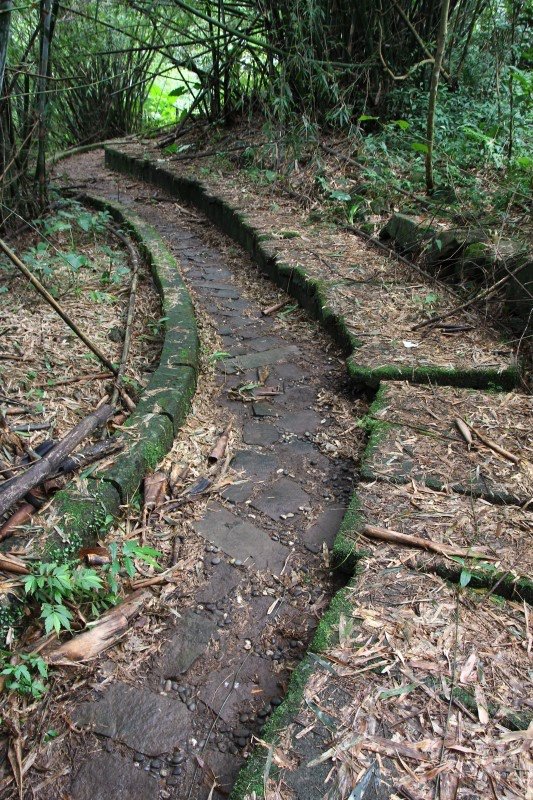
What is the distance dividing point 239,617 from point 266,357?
6.08ft

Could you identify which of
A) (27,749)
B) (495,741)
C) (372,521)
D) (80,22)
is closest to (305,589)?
(372,521)

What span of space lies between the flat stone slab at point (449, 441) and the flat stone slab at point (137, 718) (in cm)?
106

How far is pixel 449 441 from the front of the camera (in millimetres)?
2385

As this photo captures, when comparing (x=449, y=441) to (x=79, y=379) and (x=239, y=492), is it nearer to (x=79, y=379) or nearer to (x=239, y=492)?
(x=239, y=492)

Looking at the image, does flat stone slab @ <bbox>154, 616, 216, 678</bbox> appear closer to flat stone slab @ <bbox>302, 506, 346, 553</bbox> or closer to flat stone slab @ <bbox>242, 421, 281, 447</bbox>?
flat stone slab @ <bbox>302, 506, 346, 553</bbox>

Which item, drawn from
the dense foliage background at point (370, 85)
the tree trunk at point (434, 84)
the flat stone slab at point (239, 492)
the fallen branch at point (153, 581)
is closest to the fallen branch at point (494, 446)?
the flat stone slab at point (239, 492)

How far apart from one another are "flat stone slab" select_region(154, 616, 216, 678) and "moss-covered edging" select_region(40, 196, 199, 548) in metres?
0.46

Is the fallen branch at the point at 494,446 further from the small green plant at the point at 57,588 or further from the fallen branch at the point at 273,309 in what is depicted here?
the fallen branch at the point at 273,309

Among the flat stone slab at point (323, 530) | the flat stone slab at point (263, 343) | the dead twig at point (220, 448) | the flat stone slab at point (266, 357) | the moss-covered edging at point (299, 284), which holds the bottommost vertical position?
the flat stone slab at point (323, 530)

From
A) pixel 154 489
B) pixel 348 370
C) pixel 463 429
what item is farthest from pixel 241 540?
pixel 348 370

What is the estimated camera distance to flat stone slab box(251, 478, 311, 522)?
232cm

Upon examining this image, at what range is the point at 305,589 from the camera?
6.48ft

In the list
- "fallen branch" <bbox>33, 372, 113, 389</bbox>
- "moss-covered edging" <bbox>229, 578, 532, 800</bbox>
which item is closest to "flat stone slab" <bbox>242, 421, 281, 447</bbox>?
"fallen branch" <bbox>33, 372, 113, 389</bbox>

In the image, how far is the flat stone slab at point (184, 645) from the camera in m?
1.72
